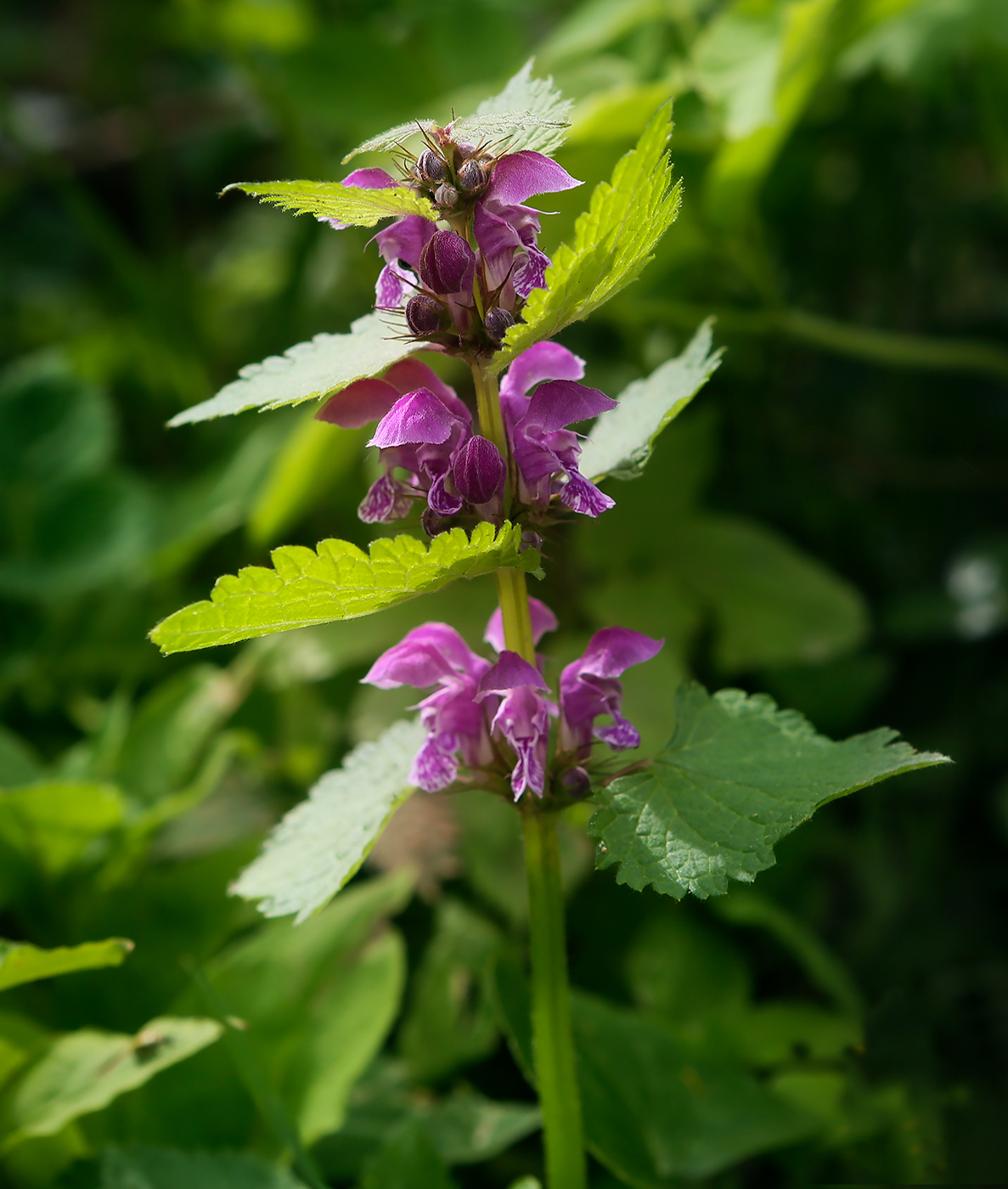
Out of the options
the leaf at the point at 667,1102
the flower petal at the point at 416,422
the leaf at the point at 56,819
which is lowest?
the leaf at the point at 667,1102

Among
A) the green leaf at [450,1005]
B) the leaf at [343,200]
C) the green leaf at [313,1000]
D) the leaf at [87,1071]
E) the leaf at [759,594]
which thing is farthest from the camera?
the leaf at [759,594]

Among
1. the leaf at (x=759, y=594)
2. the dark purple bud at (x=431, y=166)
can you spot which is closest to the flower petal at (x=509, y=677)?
the dark purple bud at (x=431, y=166)

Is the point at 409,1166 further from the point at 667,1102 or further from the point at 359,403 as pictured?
the point at 359,403

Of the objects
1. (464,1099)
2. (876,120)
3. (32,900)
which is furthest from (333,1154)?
(876,120)

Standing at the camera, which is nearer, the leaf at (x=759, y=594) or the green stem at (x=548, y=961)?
the green stem at (x=548, y=961)

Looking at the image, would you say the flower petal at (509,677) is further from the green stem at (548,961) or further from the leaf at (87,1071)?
the leaf at (87,1071)

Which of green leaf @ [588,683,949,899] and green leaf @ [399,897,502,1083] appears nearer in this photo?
green leaf @ [588,683,949,899]

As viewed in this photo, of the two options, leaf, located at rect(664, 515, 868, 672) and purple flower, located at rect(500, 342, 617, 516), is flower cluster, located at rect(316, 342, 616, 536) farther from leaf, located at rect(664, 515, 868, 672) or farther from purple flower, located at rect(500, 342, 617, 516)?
leaf, located at rect(664, 515, 868, 672)


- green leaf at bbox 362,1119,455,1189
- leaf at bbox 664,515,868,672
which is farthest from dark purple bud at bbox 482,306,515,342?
leaf at bbox 664,515,868,672
